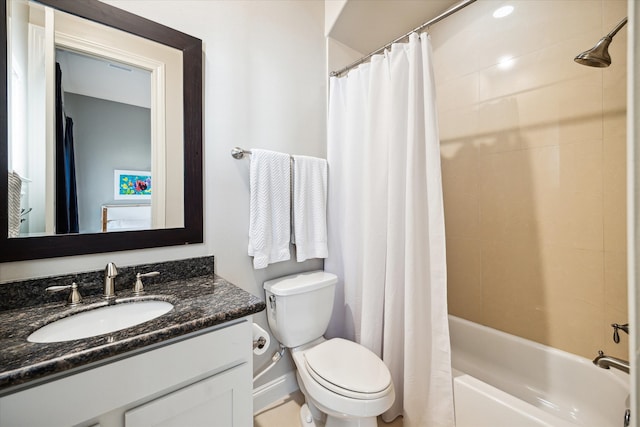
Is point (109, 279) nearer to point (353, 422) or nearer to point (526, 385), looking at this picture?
point (353, 422)

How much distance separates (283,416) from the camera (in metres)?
1.45

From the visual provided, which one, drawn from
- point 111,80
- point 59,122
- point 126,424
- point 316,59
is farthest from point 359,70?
point 126,424

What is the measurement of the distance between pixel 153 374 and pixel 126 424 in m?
0.13

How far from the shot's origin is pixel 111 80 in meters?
1.07

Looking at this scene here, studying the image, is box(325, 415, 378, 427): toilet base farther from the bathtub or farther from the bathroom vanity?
the bathroom vanity

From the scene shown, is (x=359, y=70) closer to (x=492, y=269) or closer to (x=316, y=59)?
(x=316, y=59)

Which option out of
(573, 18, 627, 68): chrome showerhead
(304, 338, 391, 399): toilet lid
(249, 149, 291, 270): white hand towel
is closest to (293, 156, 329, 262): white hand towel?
(249, 149, 291, 270): white hand towel

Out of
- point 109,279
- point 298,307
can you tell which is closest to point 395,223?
point 298,307

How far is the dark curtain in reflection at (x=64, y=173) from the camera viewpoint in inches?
38.3

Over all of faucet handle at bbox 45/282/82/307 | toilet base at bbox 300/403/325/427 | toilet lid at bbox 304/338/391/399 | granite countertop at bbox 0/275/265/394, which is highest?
faucet handle at bbox 45/282/82/307

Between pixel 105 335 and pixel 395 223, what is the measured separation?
4.02ft

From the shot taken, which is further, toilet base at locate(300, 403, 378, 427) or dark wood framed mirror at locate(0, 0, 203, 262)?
toilet base at locate(300, 403, 378, 427)

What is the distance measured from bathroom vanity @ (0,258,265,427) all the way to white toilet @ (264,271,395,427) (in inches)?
14.2

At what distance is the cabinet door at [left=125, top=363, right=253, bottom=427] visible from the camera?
28.1 inches
